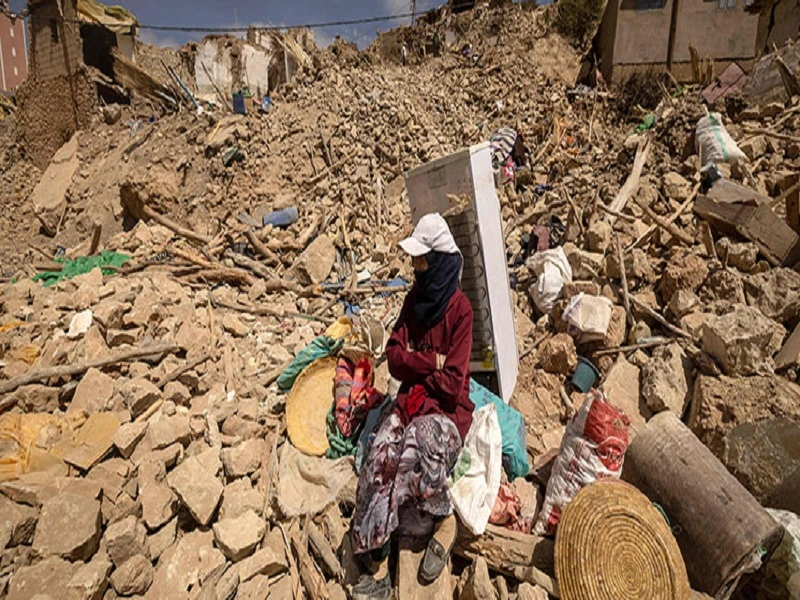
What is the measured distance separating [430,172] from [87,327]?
3.75 m

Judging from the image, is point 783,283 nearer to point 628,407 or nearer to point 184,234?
point 628,407

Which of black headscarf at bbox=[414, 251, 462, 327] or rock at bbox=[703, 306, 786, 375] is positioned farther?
rock at bbox=[703, 306, 786, 375]

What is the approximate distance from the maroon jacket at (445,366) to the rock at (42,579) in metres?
2.03

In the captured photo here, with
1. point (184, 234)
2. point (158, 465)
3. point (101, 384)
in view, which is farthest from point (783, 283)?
point (184, 234)

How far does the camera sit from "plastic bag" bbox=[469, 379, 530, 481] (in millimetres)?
3119

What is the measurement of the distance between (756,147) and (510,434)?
5403 mm

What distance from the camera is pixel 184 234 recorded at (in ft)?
24.6

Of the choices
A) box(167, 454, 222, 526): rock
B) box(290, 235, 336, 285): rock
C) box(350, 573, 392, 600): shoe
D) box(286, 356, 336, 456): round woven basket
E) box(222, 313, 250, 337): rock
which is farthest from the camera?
box(290, 235, 336, 285): rock

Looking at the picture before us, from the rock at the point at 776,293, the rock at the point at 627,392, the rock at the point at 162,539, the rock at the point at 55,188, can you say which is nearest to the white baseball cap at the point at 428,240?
the rock at the point at 627,392

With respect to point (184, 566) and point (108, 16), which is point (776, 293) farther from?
point (108, 16)

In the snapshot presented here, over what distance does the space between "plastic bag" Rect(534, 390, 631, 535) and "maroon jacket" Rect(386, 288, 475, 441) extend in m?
0.66

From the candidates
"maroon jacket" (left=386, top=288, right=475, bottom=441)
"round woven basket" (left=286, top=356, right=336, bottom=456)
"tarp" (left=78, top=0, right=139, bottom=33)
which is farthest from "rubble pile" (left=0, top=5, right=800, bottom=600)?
"tarp" (left=78, top=0, right=139, bottom=33)

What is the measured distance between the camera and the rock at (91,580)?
2250 millimetres

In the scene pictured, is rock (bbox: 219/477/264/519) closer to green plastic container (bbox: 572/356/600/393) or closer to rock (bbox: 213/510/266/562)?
rock (bbox: 213/510/266/562)
